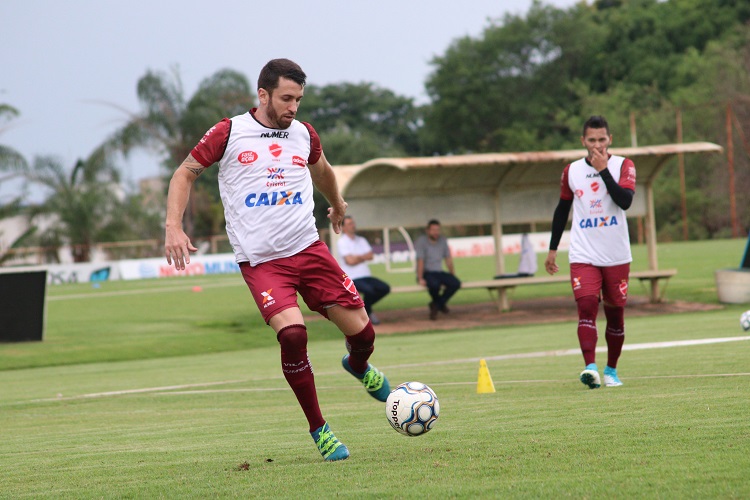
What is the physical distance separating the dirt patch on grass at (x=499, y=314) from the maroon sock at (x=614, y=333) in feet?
43.1

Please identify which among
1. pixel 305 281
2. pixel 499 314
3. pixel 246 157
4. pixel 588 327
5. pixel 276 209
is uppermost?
pixel 246 157

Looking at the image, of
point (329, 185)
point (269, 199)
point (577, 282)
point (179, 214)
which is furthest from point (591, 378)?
point (179, 214)

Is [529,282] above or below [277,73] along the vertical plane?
below

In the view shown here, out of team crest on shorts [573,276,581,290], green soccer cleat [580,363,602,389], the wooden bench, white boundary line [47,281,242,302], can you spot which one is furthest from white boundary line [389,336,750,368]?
white boundary line [47,281,242,302]

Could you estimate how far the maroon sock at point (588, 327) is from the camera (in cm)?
947

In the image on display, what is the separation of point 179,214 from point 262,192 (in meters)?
0.54

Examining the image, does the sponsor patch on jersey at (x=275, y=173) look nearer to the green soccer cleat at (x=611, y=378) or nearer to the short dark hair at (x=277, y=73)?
the short dark hair at (x=277, y=73)

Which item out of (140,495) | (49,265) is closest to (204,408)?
(140,495)

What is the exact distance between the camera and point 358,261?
2228 centimetres

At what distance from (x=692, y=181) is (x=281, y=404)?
200ft

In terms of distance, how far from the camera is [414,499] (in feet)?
15.2

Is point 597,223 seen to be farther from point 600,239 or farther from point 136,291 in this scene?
point 136,291

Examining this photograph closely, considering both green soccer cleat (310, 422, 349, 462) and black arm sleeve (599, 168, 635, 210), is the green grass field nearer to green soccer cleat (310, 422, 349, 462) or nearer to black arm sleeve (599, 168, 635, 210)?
green soccer cleat (310, 422, 349, 462)

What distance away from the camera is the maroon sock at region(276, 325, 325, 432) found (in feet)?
20.7
